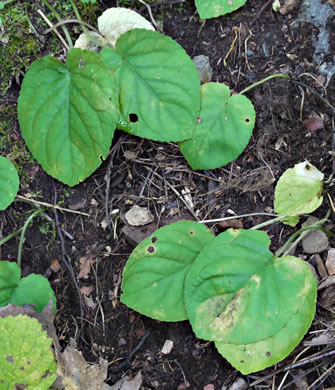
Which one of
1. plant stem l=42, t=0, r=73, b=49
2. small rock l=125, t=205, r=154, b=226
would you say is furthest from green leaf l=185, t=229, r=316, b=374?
plant stem l=42, t=0, r=73, b=49

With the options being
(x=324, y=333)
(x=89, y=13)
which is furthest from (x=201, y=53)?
(x=324, y=333)

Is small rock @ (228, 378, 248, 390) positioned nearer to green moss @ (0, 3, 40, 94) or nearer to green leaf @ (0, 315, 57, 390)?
green leaf @ (0, 315, 57, 390)

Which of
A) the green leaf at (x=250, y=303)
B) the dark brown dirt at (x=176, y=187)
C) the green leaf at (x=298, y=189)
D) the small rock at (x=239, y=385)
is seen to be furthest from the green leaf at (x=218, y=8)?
the small rock at (x=239, y=385)

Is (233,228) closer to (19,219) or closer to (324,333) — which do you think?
(324,333)

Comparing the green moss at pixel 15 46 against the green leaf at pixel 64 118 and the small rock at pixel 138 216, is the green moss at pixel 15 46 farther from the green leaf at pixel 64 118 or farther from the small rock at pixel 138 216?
the small rock at pixel 138 216

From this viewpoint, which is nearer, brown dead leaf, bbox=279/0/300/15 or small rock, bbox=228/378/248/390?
small rock, bbox=228/378/248/390

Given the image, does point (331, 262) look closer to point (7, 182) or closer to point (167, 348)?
point (167, 348)
